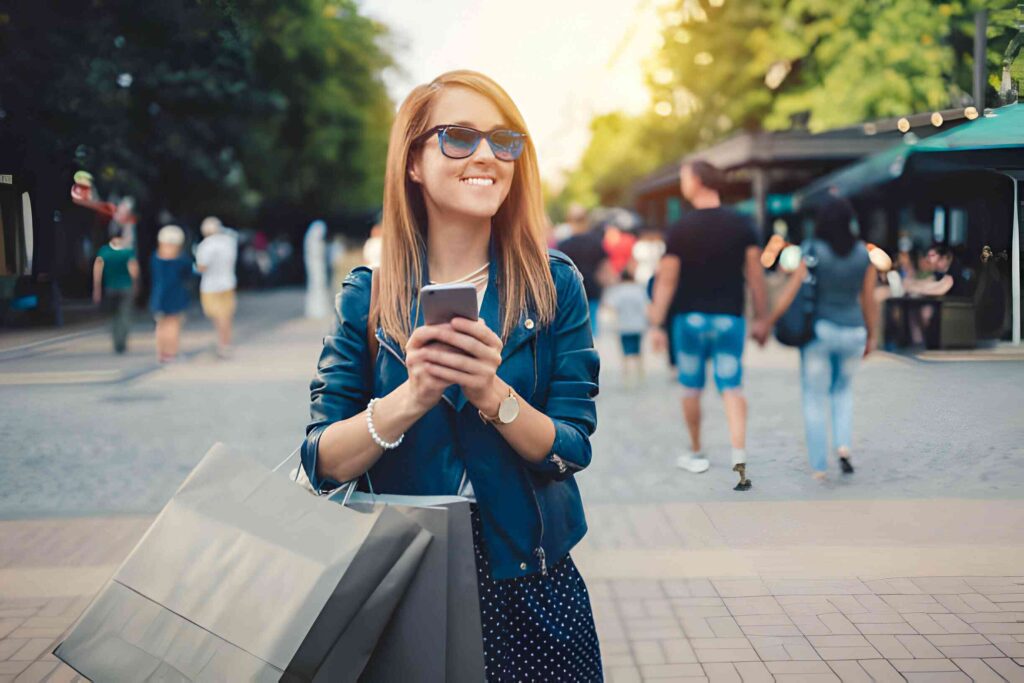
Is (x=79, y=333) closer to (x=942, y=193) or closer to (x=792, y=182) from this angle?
(x=942, y=193)

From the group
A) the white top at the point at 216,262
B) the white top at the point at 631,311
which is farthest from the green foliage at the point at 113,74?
the white top at the point at 216,262

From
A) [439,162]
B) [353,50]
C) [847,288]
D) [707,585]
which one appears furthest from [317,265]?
[439,162]

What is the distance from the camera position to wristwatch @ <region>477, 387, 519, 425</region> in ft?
6.04

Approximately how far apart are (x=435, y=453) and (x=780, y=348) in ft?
44.1

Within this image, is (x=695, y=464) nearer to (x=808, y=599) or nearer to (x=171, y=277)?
(x=808, y=599)

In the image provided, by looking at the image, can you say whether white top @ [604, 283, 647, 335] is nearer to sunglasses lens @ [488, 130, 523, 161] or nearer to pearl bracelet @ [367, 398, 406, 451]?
sunglasses lens @ [488, 130, 523, 161]

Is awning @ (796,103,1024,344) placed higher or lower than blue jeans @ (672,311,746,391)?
higher

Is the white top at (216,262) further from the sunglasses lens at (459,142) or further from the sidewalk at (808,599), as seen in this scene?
the sunglasses lens at (459,142)

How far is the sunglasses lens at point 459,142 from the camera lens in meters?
2.02

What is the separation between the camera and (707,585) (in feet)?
13.5

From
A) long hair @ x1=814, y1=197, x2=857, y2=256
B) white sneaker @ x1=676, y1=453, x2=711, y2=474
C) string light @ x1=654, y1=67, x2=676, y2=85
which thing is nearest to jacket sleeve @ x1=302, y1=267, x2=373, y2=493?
white sneaker @ x1=676, y1=453, x2=711, y2=474

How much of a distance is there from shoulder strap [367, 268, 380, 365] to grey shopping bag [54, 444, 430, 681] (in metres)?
0.33

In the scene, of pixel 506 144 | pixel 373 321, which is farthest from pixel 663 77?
pixel 373 321

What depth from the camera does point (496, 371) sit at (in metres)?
1.97
